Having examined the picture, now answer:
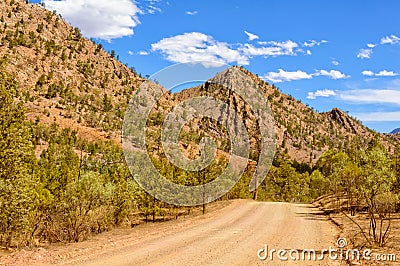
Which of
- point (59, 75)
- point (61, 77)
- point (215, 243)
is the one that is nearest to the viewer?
point (215, 243)

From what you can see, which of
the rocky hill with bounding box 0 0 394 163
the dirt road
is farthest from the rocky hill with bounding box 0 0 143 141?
the dirt road

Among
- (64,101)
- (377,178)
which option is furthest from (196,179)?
(64,101)

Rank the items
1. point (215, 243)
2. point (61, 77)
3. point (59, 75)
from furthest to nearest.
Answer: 1. point (59, 75)
2. point (61, 77)
3. point (215, 243)

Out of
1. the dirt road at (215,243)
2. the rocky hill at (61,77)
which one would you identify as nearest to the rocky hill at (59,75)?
the rocky hill at (61,77)

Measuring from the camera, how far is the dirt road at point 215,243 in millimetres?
A: 16094

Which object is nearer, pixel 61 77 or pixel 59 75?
pixel 61 77

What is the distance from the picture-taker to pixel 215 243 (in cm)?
2053

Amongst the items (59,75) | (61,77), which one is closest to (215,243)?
(61,77)

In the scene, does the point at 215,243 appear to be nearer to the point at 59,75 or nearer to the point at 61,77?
the point at 61,77

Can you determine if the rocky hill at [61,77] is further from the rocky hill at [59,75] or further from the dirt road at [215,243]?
the dirt road at [215,243]

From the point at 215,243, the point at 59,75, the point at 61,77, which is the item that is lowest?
the point at 215,243

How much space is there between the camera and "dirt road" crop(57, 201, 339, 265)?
52.8ft

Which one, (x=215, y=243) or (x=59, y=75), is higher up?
(x=59, y=75)

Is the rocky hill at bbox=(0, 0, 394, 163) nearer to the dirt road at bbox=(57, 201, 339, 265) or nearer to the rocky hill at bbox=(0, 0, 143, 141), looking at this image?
the rocky hill at bbox=(0, 0, 143, 141)
